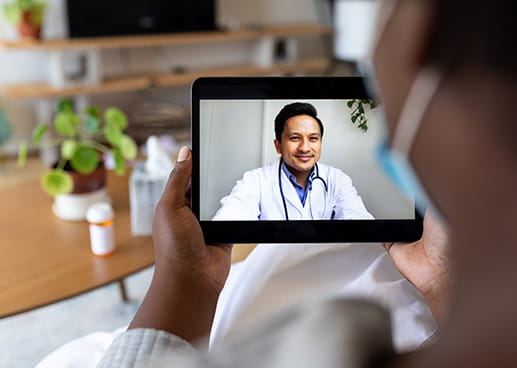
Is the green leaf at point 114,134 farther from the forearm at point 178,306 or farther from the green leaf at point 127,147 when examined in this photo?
the forearm at point 178,306

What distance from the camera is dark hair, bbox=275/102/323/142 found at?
38.3 inches

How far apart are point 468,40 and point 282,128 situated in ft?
2.25

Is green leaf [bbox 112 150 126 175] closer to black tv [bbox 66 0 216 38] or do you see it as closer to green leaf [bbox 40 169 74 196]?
green leaf [bbox 40 169 74 196]

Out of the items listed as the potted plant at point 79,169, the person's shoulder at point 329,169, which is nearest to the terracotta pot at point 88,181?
the potted plant at point 79,169

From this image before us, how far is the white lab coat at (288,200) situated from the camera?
976 mm

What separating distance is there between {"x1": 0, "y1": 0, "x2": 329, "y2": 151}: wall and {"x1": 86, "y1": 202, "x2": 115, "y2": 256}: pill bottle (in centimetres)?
224

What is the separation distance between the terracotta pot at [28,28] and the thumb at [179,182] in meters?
2.52

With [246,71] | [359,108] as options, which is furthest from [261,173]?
[246,71]

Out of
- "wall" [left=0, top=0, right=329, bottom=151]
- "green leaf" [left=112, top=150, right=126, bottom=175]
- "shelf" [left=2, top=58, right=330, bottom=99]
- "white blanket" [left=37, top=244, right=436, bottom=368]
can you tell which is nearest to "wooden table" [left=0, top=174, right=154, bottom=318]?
"green leaf" [left=112, top=150, right=126, bottom=175]

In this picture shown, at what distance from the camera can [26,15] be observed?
3143mm

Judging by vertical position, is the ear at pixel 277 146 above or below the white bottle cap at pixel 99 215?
above

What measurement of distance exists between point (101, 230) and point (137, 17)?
7.93 feet

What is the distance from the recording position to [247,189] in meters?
0.99

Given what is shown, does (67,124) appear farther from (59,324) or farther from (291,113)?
(291,113)
